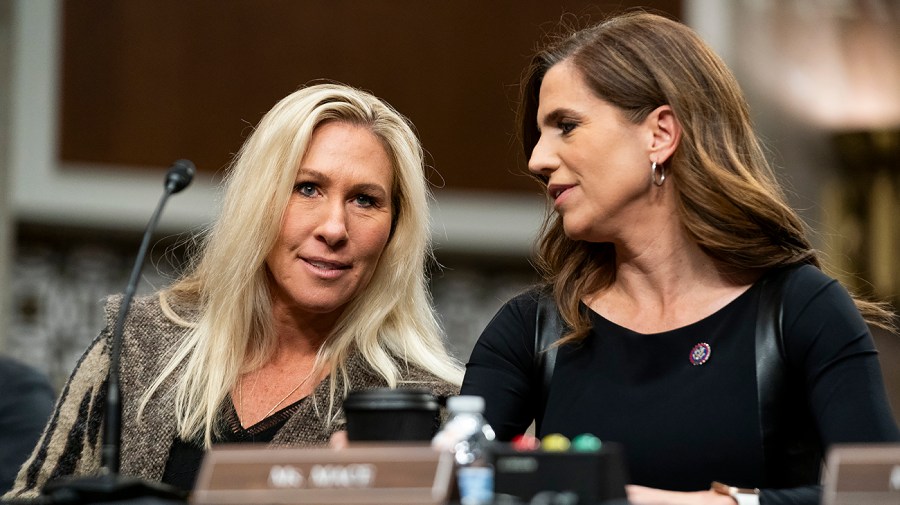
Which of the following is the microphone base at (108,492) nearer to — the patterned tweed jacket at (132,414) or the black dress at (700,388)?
the black dress at (700,388)

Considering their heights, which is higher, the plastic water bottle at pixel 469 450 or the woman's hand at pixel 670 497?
the plastic water bottle at pixel 469 450

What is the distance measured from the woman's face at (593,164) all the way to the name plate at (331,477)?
3.00ft

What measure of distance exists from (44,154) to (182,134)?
58 cm

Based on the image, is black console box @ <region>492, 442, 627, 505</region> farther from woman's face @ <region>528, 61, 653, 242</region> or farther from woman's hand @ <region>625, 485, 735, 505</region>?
woman's face @ <region>528, 61, 653, 242</region>

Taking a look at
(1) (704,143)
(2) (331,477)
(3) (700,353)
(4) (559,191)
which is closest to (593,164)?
(4) (559,191)

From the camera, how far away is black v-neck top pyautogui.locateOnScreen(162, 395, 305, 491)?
2.49m

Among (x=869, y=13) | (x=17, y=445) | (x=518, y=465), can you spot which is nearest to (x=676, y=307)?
(x=518, y=465)

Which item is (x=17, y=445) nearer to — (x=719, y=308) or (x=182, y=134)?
(x=719, y=308)

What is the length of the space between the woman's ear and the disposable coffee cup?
82cm

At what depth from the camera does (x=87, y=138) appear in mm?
5297

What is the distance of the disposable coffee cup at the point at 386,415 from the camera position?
1.59 metres

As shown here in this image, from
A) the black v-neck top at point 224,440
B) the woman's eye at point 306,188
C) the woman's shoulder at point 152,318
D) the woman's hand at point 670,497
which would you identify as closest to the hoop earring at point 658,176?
the woman's hand at point 670,497

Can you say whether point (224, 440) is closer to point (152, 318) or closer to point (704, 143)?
point (152, 318)

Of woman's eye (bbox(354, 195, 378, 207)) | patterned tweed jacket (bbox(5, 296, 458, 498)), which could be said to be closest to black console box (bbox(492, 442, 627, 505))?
patterned tweed jacket (bbox(5, 296, 458, 498))
